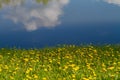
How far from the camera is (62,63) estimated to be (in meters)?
12.5

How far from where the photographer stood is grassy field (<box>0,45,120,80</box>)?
1042 centimetres

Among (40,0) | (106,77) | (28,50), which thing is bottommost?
(106,77)

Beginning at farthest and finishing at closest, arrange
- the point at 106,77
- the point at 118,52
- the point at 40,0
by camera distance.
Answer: the point at 40,0, the point at 118,52, the point at 106,77

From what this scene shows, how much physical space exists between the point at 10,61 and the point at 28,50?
285 cm

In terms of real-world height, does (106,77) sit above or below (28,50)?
below

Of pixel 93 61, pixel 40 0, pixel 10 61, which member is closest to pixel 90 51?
pixel 93 61

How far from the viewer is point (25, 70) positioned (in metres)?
11.3

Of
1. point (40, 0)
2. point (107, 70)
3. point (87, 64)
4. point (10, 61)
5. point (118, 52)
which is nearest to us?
point (107, 70)

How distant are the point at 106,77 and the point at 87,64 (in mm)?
2474

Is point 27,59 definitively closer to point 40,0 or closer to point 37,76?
point 37,76

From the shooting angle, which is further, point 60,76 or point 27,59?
point 27,59

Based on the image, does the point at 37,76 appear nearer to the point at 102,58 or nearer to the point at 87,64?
the point at 87,64

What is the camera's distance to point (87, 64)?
1229 cm

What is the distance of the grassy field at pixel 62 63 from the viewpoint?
10422mm
